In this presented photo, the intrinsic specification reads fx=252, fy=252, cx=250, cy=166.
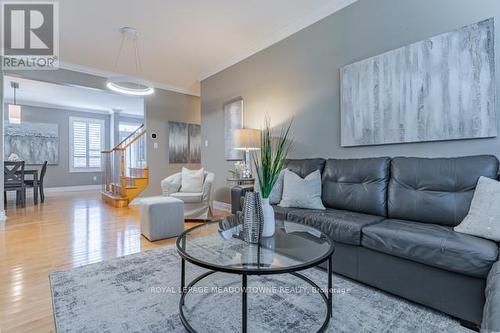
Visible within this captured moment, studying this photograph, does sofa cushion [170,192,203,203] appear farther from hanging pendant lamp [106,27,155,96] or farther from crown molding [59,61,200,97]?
crown molding [59,61,200,97]

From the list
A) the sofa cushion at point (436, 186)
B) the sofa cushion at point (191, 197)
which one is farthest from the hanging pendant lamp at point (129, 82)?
the sofa cushion at point (436, 186)

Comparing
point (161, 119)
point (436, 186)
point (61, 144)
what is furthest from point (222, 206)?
point (61, 144)

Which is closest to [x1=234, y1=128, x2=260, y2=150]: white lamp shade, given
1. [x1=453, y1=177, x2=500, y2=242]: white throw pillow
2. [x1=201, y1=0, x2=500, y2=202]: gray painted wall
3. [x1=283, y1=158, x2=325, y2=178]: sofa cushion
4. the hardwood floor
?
[x1=201, y1=0, x2=500, y2=202]: gray painted wall

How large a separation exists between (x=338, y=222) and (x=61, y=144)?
8.85 metres

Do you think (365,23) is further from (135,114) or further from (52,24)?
(135,114)

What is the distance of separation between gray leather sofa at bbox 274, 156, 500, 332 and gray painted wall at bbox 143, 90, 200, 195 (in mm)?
4240

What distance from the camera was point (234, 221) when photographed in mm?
2092

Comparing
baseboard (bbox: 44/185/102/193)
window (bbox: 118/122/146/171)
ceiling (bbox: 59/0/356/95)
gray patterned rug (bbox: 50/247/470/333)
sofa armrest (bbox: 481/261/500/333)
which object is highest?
ceiling (bbox: 59/0/356/95)

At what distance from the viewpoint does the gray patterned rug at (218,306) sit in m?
1.43

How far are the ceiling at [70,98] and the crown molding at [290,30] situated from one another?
296 centimetres

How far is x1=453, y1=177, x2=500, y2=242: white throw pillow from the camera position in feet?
4.85

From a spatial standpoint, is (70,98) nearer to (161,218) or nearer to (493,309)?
(161,218)

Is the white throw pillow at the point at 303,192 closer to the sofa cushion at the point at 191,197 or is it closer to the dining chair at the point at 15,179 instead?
the sofa cushion at the point at 191,197

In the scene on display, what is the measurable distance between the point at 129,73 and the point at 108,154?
240cm
